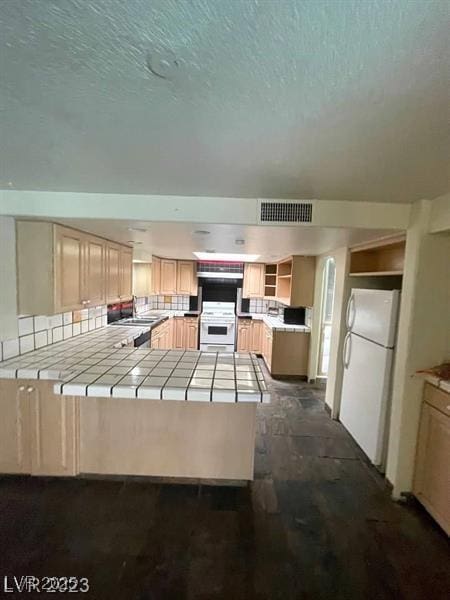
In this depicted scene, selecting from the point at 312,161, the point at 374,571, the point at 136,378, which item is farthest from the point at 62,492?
the point at 312,161

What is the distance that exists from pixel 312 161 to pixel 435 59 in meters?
0.66

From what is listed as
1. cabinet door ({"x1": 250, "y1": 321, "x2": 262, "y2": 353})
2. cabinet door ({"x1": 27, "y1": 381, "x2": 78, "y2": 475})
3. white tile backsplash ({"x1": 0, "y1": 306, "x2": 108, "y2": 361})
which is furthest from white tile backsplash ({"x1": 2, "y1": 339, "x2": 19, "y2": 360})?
cabinet door ({"x1": 250, "y1": 321, "x2": 262, "y2": 353})

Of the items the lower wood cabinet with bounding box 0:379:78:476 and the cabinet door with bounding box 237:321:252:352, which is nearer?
the lower wood cabinet with bounding box 0:379:78:476

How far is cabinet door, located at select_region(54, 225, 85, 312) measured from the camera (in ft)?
7.55

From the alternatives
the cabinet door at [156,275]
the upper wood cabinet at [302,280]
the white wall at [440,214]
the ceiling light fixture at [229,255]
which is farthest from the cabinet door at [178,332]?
the white wall at [440,214]

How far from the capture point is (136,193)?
2.02 m

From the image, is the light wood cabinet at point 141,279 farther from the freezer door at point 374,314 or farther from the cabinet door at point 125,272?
the freezer door at point 374,314

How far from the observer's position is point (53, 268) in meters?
2.26

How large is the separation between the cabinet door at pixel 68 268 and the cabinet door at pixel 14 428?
67 cm

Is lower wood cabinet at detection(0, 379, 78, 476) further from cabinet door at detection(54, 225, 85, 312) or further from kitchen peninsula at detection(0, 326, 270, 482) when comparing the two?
cabinet door at detection(54, 225, 85, 312)

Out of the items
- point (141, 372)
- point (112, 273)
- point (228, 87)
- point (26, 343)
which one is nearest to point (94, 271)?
point (112, 273)

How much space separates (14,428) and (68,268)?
1306 millimetres

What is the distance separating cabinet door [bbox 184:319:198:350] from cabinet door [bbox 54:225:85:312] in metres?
3.21

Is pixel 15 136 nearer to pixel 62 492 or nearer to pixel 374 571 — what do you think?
pixel 62 492
